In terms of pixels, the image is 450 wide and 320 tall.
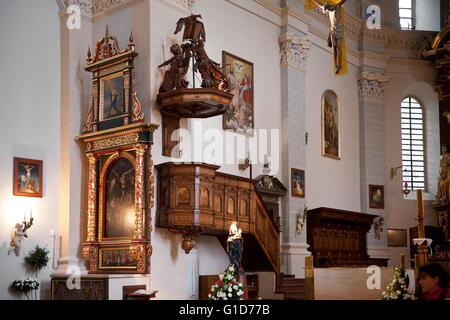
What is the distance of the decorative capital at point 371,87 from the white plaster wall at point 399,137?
657mm

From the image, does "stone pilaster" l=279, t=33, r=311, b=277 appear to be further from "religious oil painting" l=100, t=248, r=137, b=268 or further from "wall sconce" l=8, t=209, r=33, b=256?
"wall sconce" l=8, t=209, r=33, b=256

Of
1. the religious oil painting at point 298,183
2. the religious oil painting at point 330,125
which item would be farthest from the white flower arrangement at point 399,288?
the religious oil painting at point 330,125

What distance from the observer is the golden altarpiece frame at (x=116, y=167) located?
517 inches

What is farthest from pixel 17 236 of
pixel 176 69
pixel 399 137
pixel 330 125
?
pixel 399 137

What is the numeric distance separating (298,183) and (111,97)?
23.7 ft

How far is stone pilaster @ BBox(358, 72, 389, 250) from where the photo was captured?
2267cm

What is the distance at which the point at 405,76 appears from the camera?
24.4m

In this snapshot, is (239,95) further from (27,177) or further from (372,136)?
(372,136)

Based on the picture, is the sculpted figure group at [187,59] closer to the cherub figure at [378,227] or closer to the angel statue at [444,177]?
the cherub figure at [378,227]

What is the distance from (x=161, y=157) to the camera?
44.5ft

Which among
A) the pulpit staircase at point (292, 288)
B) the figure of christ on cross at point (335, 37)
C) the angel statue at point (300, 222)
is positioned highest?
the figure of christ on cross at point (335, 37)

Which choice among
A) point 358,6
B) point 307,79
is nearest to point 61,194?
point 307,79

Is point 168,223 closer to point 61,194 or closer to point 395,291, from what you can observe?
point 61,194

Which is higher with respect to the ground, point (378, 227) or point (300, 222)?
point (300, 222)
